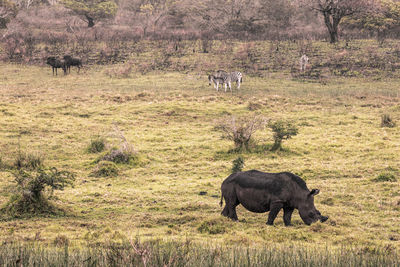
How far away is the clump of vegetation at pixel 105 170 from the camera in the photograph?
14312mm

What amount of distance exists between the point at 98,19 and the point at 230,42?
22.3 metres

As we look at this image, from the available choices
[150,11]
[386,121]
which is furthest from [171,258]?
[150,11]

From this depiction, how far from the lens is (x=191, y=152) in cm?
1714

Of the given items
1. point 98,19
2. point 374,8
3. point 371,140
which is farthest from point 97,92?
point 98,19

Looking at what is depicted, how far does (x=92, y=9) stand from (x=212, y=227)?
52702 mm

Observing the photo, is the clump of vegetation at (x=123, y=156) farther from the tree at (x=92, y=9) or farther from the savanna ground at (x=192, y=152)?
the tree at (x=92, y=9)

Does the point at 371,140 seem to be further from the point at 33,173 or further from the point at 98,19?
the point at 98,19

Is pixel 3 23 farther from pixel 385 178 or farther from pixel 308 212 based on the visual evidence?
pixel 308 212

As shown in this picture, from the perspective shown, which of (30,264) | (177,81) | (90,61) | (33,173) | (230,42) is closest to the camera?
(30,264)

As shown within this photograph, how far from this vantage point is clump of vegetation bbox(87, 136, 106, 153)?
17281 mm

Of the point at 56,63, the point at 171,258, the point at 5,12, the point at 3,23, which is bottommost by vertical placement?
the point at 171,258

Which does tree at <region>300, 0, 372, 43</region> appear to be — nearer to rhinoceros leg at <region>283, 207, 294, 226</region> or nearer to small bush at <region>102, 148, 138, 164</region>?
small bush at <region>102, 148, 138, 164</region>

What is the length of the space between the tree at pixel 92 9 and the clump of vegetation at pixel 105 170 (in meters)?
45.7

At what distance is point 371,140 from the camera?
18422mm
